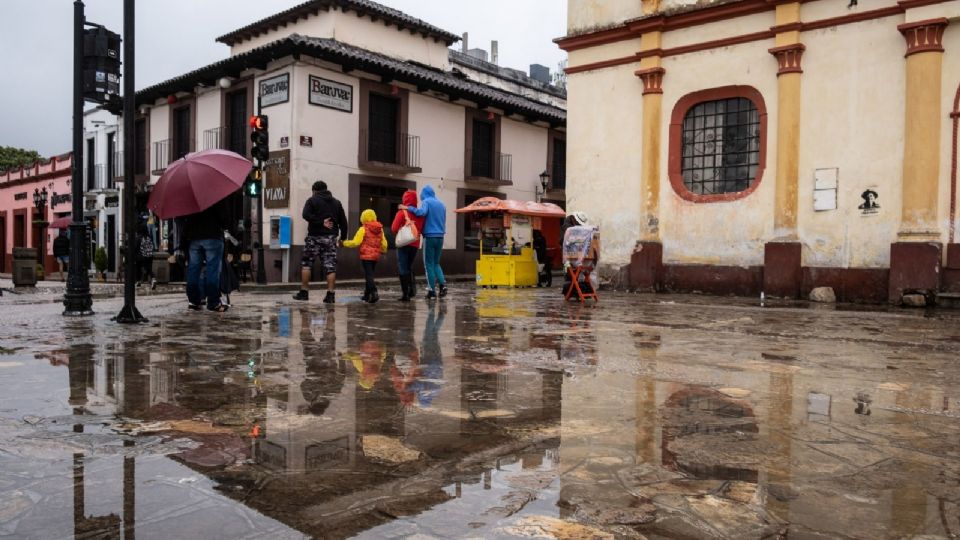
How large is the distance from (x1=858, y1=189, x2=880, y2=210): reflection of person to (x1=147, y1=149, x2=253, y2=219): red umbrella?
9.54m

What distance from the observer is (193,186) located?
7.63 meters

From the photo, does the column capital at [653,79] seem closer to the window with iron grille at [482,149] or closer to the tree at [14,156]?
the window with iron grille at [482,149]

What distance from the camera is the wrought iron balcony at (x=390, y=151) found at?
19375 millimetres

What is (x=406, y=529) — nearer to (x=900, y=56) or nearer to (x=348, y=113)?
(x=900, y=56)

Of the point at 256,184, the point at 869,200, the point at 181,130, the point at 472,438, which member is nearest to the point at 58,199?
the point at 181,130

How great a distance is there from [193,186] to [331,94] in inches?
458

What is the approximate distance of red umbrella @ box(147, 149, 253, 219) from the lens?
7590 mm

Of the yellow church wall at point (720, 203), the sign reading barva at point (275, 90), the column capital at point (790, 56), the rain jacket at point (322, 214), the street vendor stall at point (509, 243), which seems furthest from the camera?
the sign reading barva at point (275, 90)

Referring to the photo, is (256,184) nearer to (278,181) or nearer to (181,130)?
(278,181)

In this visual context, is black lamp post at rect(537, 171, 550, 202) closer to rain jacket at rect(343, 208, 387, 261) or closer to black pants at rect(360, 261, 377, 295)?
rain jacket at rect(343, 208, 387, 261)

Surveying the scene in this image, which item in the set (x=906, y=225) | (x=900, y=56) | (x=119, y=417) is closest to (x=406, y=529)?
(x=119, y=417)

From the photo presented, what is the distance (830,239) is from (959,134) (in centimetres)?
235

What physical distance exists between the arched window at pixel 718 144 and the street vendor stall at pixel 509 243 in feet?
13.3

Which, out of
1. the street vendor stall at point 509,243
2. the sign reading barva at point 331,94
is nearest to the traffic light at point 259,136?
the sign reading barva at point 331,94
